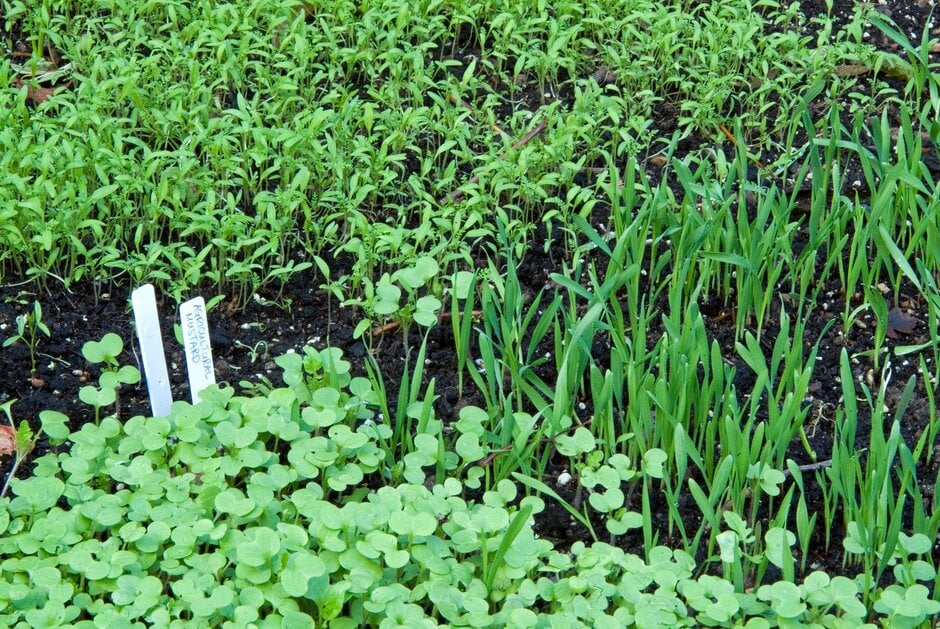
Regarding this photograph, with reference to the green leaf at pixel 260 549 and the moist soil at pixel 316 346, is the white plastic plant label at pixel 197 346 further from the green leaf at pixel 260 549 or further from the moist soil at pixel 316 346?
the green leaf at pixel 260 549

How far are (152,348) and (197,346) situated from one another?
122 mm

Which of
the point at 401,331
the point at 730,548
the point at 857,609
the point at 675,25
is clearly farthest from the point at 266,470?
the point at 675,25

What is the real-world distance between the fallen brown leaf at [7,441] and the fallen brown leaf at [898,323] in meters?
2.49

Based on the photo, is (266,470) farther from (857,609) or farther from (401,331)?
(857,609)

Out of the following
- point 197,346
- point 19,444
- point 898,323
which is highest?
point 197,346

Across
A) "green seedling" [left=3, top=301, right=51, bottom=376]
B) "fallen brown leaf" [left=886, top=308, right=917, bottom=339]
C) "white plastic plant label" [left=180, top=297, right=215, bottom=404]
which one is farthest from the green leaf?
"fallen brown leaf" [left=886, top=308, right=917, bottom=339]

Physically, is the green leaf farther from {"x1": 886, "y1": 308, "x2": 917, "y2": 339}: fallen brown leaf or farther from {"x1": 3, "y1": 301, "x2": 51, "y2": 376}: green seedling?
{"x1": 886, "y1": 308, "x2": 917, "y2": 339}: fallen brown leaf

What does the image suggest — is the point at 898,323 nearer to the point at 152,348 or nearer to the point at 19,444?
the point at 152,348

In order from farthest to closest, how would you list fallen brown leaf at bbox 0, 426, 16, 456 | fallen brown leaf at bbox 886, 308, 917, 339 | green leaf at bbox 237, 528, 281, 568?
fallen brown leaf at bbox 886, 308, 917, 339, fallen brown leaf at bbox 0, 426, 16, 456, green leaf at bbox 237, 528, 281, 568

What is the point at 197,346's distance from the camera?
301cm

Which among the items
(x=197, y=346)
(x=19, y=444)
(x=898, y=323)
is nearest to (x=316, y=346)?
(x=197, y=346)

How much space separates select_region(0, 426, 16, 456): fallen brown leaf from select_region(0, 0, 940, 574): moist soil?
0.10ft

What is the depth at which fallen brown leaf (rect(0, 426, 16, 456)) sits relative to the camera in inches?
121

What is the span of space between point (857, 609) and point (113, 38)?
3.22 m
